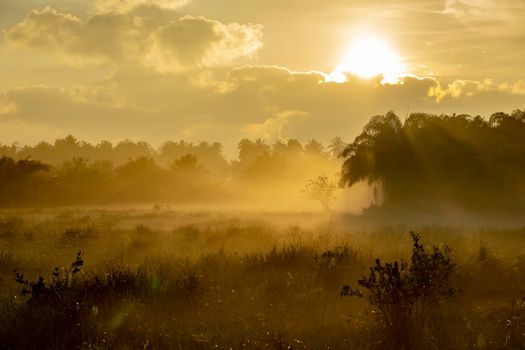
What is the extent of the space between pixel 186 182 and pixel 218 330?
62.0 m

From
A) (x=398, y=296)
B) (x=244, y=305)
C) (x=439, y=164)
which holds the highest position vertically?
(x=439, y=164)

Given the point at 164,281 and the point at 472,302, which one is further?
the point at 164,281

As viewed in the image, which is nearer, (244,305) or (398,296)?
(398,296)

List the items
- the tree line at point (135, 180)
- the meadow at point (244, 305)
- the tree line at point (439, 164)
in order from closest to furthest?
the meadow at point (244, 305)
the tree line at point (439, 164)
the tree line at point (135, 180)

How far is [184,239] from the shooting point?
61.2ft

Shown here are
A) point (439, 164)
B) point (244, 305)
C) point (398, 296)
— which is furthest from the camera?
point (439, 164)

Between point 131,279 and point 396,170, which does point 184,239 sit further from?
point 396,170

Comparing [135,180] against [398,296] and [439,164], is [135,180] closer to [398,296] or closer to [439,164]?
[439,164]

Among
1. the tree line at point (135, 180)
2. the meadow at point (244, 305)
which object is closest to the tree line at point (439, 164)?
the meadow at point (244, 305)

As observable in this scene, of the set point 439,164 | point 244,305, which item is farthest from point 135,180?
point 244,305

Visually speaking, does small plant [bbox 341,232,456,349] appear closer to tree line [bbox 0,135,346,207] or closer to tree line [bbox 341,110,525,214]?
tree line [bbox 341,110,525,214]

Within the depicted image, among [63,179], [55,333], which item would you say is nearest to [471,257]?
[55,333]

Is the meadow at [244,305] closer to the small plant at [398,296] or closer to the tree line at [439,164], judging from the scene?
the small plant at [398,296]

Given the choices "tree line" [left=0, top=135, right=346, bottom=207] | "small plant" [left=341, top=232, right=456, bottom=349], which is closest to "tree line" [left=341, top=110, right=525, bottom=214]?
"small plant" [left=341, top=232, right=456, bottom=349]
